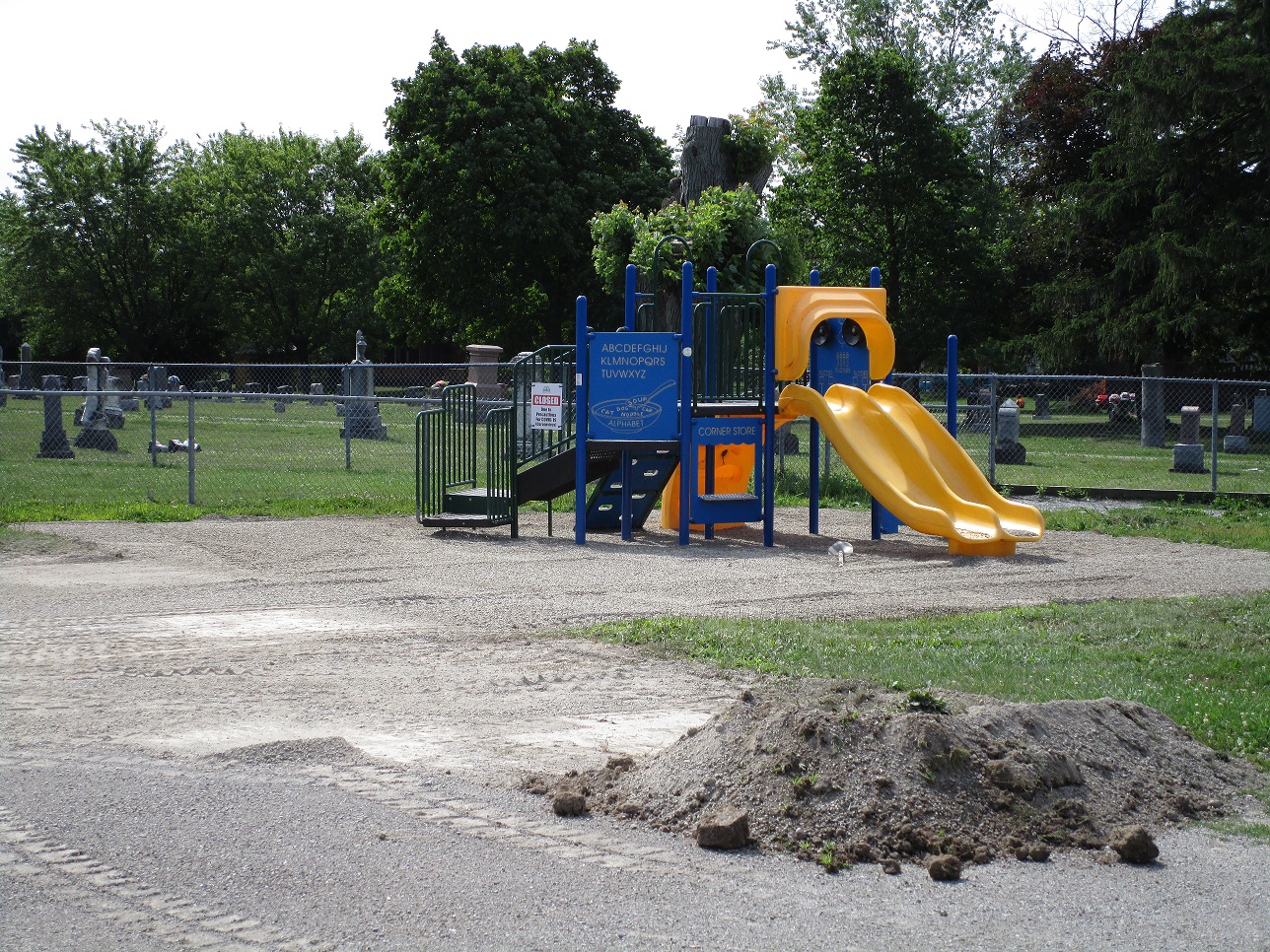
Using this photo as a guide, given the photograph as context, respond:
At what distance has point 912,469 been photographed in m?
13.3

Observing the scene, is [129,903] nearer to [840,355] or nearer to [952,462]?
[952,462]

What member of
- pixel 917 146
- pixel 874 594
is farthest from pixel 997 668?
pixel 917 146

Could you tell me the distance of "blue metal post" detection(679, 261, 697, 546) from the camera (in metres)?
13.7

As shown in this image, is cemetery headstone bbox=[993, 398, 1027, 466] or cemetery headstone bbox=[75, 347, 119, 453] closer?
cemetery headstone bbox=[75, 347, 119, 453]

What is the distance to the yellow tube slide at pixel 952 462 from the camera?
1264 cm

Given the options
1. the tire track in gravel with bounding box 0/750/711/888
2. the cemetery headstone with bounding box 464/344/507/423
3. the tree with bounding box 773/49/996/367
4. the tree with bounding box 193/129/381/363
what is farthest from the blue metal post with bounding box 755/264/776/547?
the tree with bounding box 193/129/381/363

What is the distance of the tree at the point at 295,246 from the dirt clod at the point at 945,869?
2341 inches

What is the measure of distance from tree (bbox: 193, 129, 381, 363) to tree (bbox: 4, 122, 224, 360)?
197 centimetres

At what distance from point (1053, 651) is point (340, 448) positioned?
19720 millimetres

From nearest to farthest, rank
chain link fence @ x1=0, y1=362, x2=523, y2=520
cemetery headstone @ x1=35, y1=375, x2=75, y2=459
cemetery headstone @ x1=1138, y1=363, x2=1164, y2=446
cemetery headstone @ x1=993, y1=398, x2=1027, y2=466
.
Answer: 1. chain link fence @ x1=0, y1=362, x2=523, y2=520
2. cemetery headstone @ x1=35, y1=375, x2=75, y2=459
3. cemetery headstone @ x1=993, y1=398, x2=1027, y2=466
4. cemetery headstone @ x1=1138, y1=363, x2=1164, y2=446

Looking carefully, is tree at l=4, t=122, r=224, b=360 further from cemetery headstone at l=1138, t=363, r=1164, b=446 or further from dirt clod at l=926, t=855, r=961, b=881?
dirt clod at l=926, t=855, r=961, b=881

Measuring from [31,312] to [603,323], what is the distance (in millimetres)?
34653

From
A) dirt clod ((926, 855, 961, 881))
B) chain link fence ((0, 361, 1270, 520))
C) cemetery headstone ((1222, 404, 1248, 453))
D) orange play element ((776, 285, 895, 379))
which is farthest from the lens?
cemetery headstone ((1222, 404, 1248, 453))

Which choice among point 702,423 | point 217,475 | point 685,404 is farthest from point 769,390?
point 217,475
